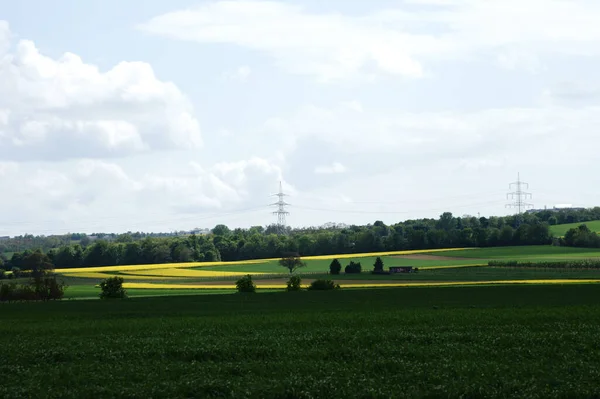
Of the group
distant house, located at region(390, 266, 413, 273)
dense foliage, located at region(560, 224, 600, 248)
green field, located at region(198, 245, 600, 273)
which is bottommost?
distant house, located at region(390, 266, 413, 273)

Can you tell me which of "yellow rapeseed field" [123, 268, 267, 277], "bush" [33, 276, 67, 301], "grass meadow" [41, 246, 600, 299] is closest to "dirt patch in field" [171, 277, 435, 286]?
"grass meadow" [41, 246, 600, 299]

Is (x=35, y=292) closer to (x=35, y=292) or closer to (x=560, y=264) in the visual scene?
(x=35, y=292)

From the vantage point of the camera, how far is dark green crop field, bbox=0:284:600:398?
25828 millimetres

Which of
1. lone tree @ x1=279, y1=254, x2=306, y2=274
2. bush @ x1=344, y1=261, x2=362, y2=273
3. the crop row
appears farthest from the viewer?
lone tree @ x1=279, y1=254, x2=306, y2=274

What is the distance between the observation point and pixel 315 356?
103 ft

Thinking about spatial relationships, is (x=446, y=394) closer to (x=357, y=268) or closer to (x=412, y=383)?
(x=412, y=383)

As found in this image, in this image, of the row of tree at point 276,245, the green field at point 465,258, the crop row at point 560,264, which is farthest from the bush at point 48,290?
the row of tree at point 276,245

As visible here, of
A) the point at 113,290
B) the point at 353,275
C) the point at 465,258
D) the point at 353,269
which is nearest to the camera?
the point at 113,290

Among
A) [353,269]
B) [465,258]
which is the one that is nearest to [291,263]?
[353,269]

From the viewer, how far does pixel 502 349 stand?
32.0 meters

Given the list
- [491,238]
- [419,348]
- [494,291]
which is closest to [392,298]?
[494,291]

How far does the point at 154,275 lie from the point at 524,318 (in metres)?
100

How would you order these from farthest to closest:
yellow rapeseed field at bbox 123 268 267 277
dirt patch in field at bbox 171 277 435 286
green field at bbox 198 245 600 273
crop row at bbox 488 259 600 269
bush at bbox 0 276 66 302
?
green field at bbox 198 245 600 273, yellow rapeseed field at bbox 123 268 267 277, crop row at bbox 488 259 600 269, dirt patch in field at bbox 171 277 435 286, bush at bbox 0 276 66 302

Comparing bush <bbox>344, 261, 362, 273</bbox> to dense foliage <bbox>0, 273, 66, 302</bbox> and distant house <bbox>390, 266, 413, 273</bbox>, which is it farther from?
dense foliage <bbox>0, 273, 66, 302</bbox>
